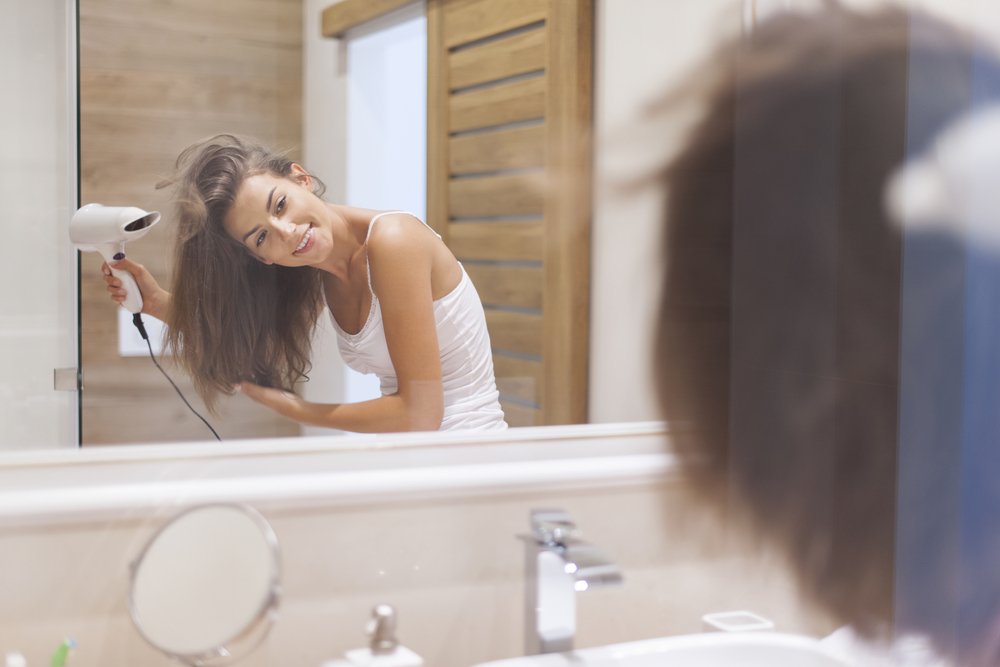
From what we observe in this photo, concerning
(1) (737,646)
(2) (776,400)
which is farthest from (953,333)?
(1) (737,646)

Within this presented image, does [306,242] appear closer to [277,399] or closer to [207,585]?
[277,399]

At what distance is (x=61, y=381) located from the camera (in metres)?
1.07

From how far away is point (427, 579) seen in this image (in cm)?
124

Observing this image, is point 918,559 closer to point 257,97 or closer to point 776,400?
point 776,400

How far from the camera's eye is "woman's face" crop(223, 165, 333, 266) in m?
1.13

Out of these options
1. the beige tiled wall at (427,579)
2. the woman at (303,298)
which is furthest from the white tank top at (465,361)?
the beige tiled wall at (427,579)

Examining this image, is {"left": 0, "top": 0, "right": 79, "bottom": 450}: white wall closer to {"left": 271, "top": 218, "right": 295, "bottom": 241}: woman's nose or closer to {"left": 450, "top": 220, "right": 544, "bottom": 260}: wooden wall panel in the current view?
{"left": 271, "top": 218, "right": 295, "bottom": 241}: woman's nose

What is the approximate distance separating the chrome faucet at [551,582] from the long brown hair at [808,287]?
250mm

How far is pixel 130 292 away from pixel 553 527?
1.74ft

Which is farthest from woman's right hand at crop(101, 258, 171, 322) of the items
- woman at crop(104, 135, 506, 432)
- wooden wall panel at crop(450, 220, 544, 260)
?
wooden wall panel at crop(450, 220, 544, 260)

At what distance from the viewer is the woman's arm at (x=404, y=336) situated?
1.18 meters

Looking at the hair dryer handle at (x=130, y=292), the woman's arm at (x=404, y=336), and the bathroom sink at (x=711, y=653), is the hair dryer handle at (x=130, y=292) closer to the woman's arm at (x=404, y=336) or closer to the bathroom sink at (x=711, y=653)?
the woman's arm at (x=404, y=336)

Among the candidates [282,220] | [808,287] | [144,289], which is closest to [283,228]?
[282,220]

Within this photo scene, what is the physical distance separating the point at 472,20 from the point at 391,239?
287mm
